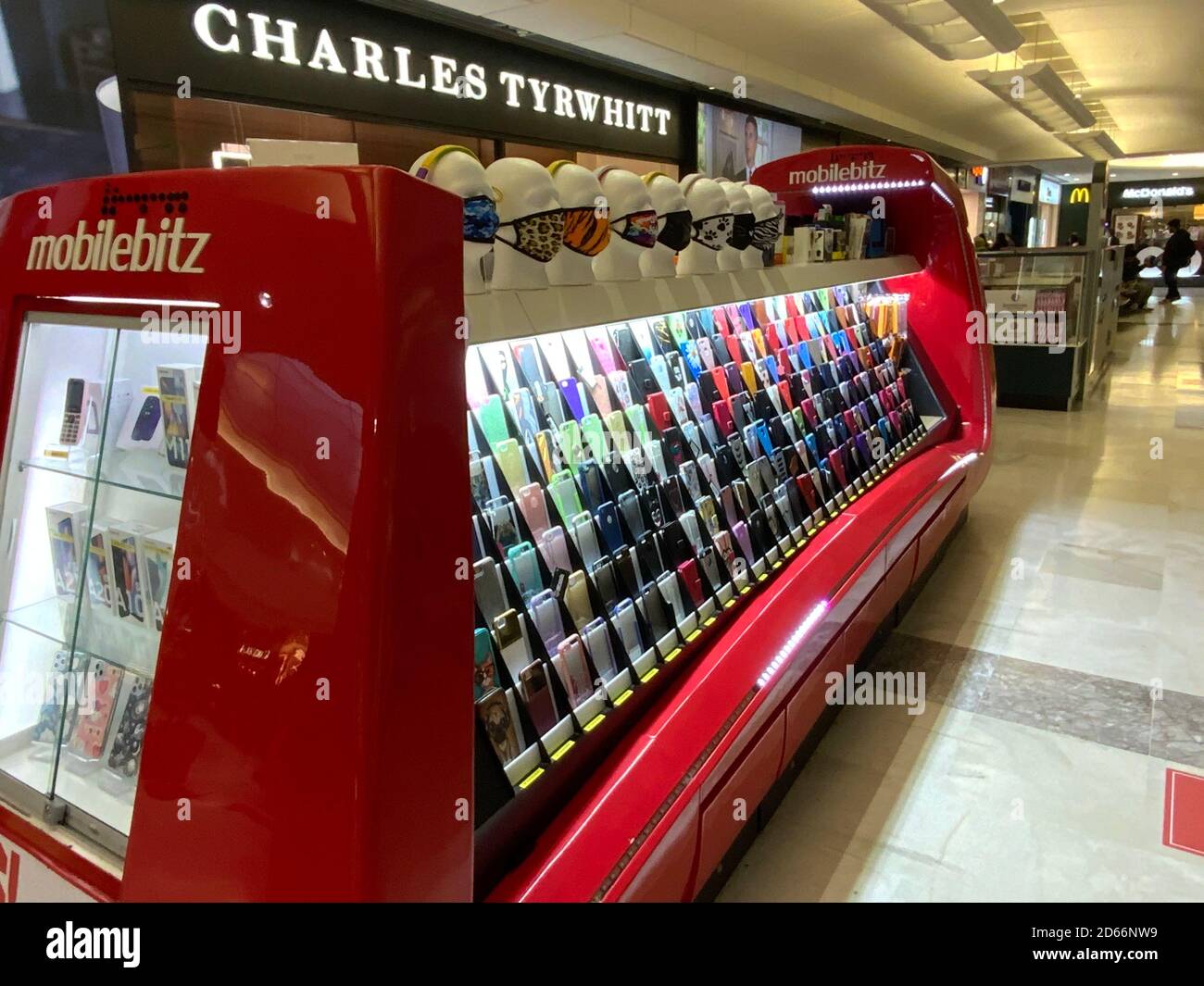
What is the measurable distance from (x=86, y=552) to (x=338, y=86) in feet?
15.2

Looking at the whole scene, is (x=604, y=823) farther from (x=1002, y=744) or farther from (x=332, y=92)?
(x=332, y=92)

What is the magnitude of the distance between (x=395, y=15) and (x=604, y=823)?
224 inches

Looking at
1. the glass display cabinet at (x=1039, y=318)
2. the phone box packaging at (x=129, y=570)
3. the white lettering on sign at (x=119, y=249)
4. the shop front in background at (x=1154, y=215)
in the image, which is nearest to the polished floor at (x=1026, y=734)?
the phone box packaging at (x=129, y=570)

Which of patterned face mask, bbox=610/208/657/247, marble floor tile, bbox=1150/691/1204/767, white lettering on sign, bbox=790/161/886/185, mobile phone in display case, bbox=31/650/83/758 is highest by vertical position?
white lettering on sign, bbox=790/161/886/185

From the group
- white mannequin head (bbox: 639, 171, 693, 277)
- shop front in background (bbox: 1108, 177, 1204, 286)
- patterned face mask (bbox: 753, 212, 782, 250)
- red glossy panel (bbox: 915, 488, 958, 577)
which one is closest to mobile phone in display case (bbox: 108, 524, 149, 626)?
white mannequin head (bbox: 639, 171, 693, 277)

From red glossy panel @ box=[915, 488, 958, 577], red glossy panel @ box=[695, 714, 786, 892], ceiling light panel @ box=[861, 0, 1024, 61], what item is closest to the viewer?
red glossy panel @ box=[695, 714, 786, 892]

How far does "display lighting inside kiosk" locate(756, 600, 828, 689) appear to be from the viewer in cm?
220

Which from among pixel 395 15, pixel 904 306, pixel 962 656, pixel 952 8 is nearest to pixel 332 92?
pixel 395 15

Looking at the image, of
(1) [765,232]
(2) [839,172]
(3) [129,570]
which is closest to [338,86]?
(2) [839,172]

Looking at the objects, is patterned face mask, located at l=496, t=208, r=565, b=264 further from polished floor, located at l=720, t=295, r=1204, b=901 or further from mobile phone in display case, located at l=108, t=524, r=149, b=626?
polished floor, located at l=720, t=295, r=1204, b=901

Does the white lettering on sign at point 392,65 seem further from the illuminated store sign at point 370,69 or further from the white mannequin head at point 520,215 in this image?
the white mannequin head at point 520,215

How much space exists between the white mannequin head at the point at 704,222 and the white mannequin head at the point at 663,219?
0.39 feet

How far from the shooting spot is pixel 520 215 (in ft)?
5.45

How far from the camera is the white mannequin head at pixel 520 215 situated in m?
1.65
